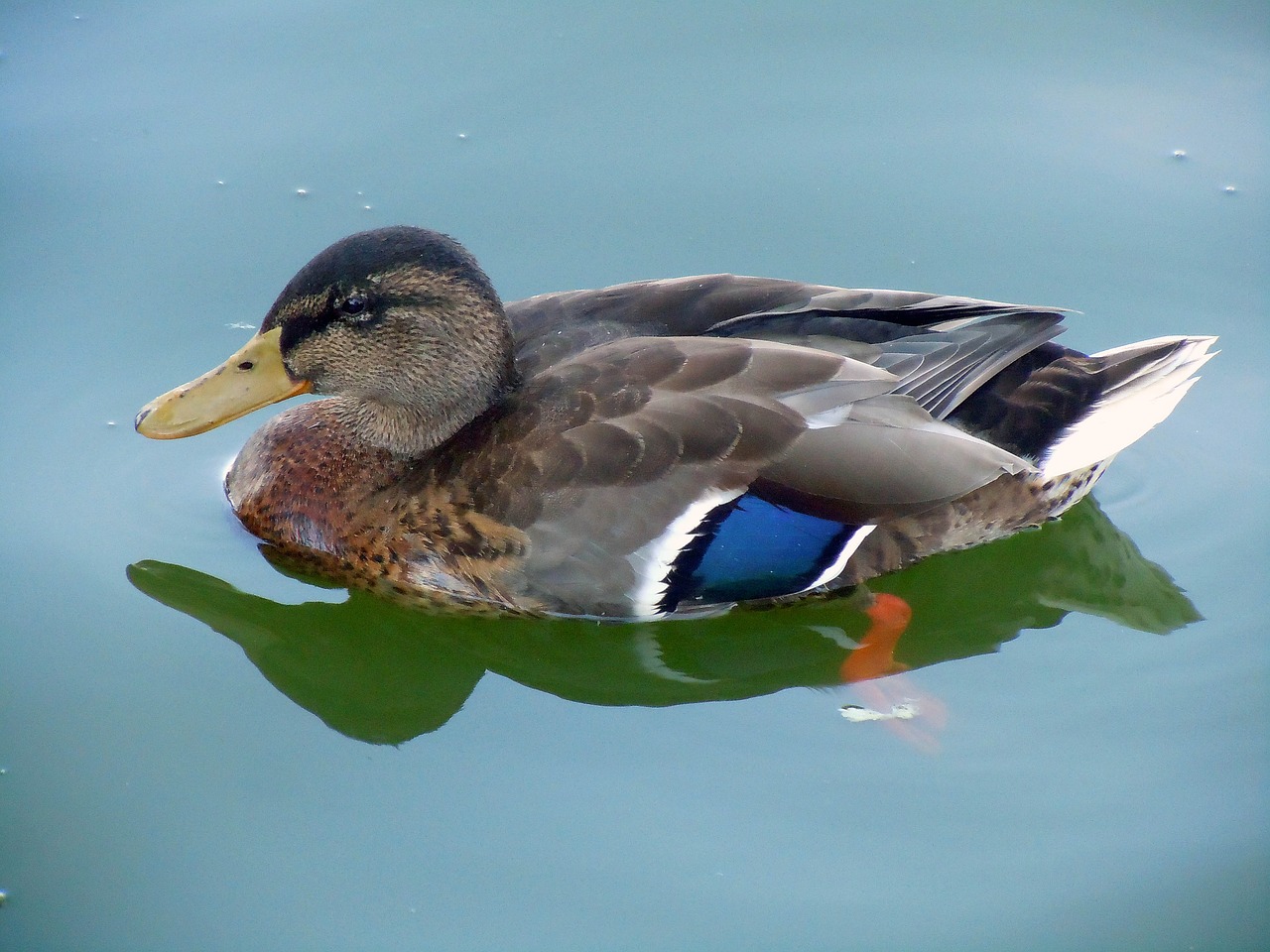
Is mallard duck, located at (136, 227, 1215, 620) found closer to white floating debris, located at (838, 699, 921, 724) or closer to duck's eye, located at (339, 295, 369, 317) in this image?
duck's eye, located at (339, 295, 369, 317)

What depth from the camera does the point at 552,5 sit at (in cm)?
781

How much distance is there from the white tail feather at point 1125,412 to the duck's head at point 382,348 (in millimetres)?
2085

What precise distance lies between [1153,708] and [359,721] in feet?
8.90

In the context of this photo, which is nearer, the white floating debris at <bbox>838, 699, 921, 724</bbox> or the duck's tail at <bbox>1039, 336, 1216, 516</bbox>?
the white floating debris at <bbox>838, 699, 921, 724</bbox>

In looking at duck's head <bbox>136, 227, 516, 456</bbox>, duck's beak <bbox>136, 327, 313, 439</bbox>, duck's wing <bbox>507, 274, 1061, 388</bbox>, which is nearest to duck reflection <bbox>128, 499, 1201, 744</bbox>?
duck's beak <bbox>136, 327, 313, 439</bbox>

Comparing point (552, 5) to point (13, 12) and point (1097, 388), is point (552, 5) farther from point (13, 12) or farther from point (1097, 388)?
point (1097, 388)

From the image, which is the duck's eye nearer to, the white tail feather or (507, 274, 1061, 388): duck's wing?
(507, 274, 1061, 388): duck's wing

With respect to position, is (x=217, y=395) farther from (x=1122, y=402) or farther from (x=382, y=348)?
(x=1122, y=402)

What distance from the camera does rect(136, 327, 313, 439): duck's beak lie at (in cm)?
518

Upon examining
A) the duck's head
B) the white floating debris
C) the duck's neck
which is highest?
the duck's head

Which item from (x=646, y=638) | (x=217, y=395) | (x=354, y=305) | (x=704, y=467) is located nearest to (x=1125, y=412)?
(x=704, y=467)

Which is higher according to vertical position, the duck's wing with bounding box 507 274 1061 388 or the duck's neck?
the duck's wing with bounding box 507 274 1061 388

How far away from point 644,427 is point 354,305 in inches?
45.8

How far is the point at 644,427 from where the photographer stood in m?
4.75
